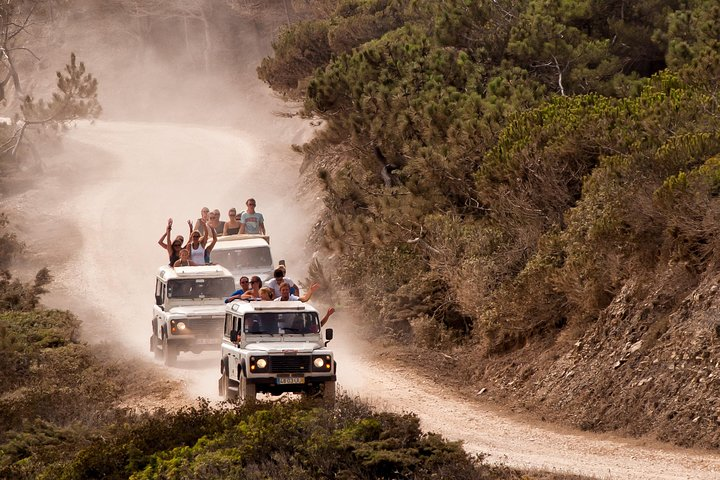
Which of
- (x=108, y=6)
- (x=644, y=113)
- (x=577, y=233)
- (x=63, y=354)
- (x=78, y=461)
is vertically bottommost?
(x=78, y=461)

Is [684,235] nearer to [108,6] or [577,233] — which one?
[577,233]

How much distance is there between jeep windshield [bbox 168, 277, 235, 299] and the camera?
73.7 feet

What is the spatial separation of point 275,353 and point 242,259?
9.67 m

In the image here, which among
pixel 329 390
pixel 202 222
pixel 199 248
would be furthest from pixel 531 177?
pixel 202 222

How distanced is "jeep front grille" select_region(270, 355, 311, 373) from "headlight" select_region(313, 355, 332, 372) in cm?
10

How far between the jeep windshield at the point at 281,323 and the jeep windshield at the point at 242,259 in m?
8.68

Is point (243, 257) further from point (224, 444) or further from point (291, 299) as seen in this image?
point (224, 444)

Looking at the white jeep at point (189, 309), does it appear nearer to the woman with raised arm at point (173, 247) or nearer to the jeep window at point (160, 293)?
the jeep window at point (160, 293)

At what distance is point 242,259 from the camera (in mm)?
26250

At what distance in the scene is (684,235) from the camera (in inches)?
688

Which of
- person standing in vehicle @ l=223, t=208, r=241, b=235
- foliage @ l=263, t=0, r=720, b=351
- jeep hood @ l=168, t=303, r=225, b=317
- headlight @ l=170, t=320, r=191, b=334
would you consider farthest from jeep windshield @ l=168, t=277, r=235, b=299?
person standing in vehicle @ l=223, t=208, r=241, b=235

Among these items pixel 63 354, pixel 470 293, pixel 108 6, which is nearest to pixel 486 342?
pixel 470 293

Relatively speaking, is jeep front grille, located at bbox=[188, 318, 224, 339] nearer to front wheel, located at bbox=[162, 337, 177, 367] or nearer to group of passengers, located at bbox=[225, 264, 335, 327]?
front wheel, located at bbox=[162, 337, 177, 367]

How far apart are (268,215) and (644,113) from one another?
73.9 ft
